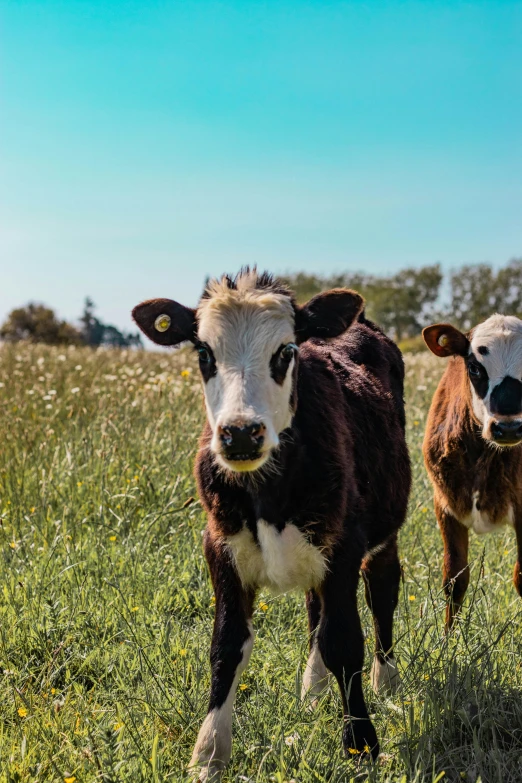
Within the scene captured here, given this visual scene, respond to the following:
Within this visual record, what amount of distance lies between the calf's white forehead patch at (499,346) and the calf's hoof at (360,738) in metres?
2.74

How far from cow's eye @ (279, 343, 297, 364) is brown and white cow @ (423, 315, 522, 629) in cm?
221

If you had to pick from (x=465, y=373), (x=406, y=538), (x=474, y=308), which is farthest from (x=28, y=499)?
(x=474, y=308)

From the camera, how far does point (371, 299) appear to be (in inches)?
3044

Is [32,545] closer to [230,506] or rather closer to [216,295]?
[230,506]

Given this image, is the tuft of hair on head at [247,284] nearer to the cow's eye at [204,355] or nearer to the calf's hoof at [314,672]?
the cow's eye at [204,355]

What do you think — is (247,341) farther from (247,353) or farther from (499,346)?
(499,346)

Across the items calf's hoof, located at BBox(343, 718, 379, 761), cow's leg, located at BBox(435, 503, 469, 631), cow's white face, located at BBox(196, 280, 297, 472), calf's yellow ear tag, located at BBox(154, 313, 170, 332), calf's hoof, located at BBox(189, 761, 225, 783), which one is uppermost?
calf's yellow ear tag, located at BBox(154, 313, 170, 332)

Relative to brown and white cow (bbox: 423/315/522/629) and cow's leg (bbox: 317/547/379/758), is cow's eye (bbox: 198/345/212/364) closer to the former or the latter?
cow's leg (bbox: 317/547/379/758)

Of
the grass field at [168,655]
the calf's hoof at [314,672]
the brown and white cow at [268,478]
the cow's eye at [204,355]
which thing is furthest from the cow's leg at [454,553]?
the cow's eye at [204,355]

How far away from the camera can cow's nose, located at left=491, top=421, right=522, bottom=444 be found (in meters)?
4.99

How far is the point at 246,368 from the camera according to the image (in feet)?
10.6

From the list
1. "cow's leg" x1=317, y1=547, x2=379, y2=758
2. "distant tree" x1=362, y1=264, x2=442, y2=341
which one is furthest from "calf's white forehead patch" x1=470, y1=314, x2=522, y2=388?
"distant tree" x1=362, y1=264, x2=442, y2=341

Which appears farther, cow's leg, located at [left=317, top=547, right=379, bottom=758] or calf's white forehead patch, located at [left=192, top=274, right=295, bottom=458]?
cow's leg, located at [left=317, top=547, right=379, bottom=758]

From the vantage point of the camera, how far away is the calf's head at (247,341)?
3049 mm
